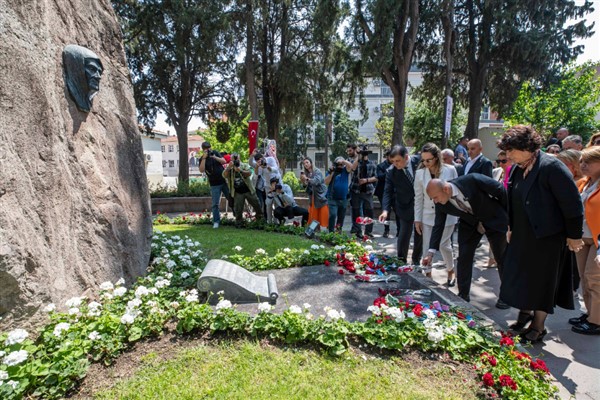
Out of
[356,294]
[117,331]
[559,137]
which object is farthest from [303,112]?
[117,331]

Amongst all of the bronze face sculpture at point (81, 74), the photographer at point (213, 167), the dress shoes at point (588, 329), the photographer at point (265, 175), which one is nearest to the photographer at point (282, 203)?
the photographer at point (265, 175)

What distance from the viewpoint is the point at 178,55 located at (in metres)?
14.9

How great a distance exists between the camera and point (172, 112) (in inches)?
700

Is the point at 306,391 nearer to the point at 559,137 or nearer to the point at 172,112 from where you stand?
the point at 559,137

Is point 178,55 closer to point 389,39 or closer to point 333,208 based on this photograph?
point 389,39

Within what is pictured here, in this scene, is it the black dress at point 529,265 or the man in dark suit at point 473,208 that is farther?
the man in dark suit at point 473,208

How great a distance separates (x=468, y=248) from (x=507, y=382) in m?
1.92

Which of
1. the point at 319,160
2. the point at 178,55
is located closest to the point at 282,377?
the point at 178,55

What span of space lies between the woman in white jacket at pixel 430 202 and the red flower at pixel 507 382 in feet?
6.98

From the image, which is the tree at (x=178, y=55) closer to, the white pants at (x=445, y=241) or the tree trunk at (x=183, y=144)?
the tree trunk at (x=183, y=144)

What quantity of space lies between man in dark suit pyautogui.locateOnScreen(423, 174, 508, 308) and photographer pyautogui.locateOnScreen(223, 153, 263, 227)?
5.01 metres

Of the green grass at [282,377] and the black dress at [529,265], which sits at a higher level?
the black dress at [529,265]

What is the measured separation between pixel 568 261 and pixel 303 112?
13864mm

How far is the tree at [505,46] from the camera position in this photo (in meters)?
13.6
